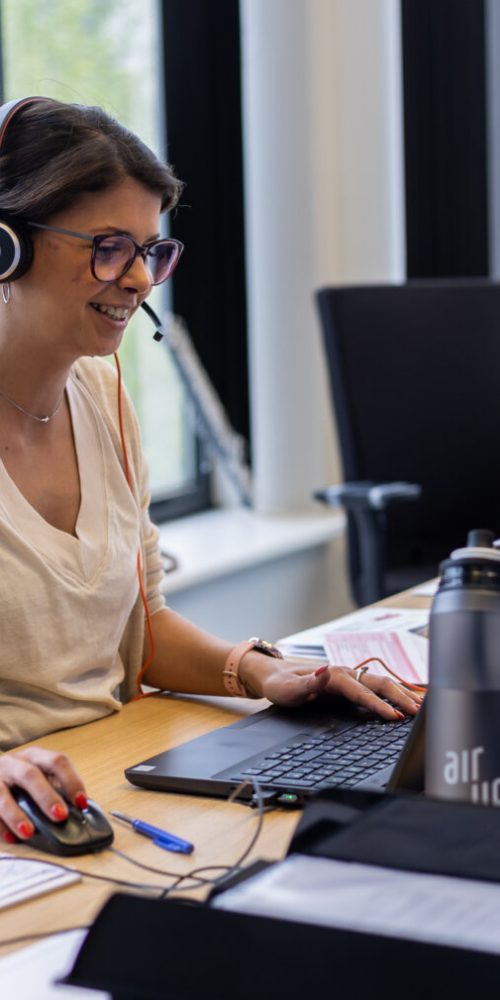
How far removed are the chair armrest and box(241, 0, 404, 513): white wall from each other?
577 mm

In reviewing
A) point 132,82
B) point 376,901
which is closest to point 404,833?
point 376,901

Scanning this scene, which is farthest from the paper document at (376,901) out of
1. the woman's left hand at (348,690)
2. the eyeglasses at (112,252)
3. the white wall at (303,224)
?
the white wall at (303,224)

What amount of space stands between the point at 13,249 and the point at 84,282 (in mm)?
89

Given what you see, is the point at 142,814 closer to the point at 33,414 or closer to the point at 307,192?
the point at 33,414

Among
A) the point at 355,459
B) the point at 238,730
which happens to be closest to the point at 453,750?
the point at 238,730

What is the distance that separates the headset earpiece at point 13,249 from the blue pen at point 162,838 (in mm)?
586

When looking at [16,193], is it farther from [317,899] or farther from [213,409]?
[213,409]

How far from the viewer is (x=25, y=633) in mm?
1369

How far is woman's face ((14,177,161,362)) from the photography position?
137 cm

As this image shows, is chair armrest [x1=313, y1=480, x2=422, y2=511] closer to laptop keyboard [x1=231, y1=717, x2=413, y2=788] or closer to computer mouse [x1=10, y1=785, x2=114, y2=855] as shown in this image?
laptop keyboard [x1=231, y1=717, x2=413, y2=788]

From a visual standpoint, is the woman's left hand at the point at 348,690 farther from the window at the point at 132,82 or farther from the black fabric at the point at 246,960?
the window at the point at 132,82

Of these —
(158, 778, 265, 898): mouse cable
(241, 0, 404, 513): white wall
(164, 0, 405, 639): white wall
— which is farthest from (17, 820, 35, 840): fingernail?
(241, 0, 404, 513): white wall

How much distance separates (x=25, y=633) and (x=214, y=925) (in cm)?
74

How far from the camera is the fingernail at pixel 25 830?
985 mm
